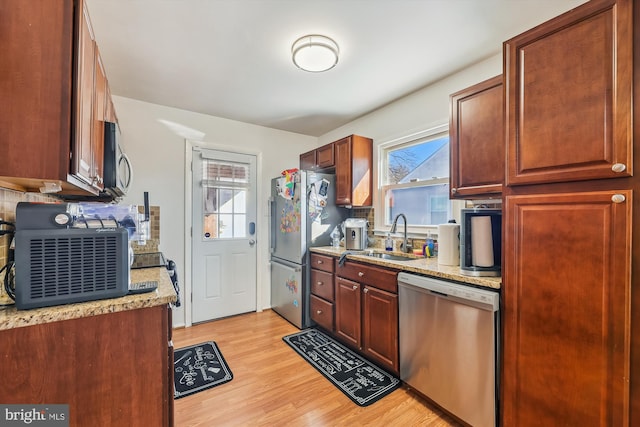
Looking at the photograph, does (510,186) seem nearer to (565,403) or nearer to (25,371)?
(565,403)

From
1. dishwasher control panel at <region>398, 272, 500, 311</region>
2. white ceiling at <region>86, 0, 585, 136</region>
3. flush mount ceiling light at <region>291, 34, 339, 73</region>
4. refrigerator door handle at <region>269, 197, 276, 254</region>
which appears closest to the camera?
dishwasher control panel at <region>398, 272, 500, 311</region>

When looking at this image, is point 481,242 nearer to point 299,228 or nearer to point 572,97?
point 572,97

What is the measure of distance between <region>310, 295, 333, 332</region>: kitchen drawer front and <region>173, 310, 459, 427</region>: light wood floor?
48 cm

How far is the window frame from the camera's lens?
2484mm

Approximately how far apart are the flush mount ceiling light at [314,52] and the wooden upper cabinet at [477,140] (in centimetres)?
92

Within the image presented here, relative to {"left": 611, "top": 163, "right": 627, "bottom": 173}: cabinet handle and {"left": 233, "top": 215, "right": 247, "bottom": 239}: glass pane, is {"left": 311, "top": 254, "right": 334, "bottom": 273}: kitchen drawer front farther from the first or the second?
{"left": 611, "top": 163, "right": 627, "bottom": 173}: cabinet handle

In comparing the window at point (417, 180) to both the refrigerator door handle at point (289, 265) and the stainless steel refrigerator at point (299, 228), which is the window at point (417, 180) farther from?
the refrigerator door handle at point (289, 265)

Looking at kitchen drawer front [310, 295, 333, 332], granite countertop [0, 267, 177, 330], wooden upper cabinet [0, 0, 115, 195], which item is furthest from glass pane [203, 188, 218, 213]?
wooden upper cabinet [0, 0, 115, 195]

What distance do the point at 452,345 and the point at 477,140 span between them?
1.30 metres

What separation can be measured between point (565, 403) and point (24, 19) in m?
2.59

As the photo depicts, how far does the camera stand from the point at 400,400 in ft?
6.15

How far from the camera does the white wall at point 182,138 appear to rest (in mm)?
2654

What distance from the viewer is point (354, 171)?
10.0 ft

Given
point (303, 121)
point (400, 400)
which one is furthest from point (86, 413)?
point (303, 121)
